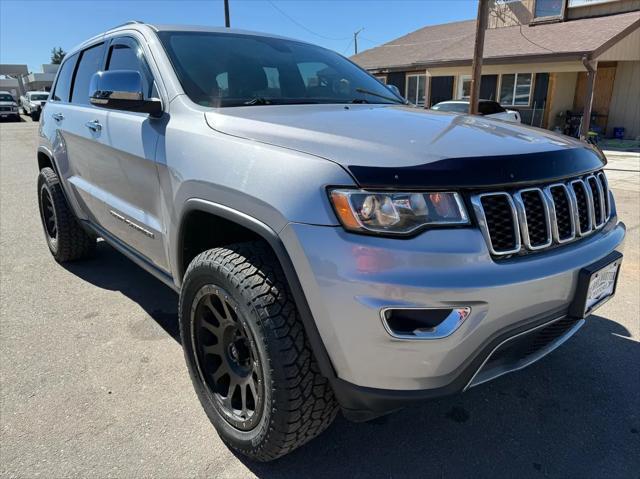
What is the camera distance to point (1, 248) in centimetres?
520

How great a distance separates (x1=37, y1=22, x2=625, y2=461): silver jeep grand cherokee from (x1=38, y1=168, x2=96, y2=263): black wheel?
1.88 meters

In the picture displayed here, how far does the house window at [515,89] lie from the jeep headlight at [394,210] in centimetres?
1907

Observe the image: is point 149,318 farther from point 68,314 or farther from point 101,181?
point 101,181

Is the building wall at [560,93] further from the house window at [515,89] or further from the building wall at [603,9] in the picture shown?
the building wall at [603,9]

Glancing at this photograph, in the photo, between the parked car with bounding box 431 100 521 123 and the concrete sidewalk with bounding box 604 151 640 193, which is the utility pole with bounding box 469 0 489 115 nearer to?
the parked car with bounding box 431 100 521 123

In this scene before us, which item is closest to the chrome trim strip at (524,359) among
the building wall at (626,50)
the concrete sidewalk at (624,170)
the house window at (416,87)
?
the concrete sidewalk at (624,170)

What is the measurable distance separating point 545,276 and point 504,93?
64.7ft

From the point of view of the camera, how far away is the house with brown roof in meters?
15.7

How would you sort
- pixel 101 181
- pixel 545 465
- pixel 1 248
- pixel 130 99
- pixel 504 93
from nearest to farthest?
pixel 545 465 → pixel 130 99 → pixel 101 181 → pixel 1 248 → pixel 504 93

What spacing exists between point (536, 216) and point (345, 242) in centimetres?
75

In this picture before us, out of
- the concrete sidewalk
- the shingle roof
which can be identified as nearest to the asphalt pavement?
the concrete sidewalk

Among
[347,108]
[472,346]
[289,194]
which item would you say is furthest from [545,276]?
[347,108]

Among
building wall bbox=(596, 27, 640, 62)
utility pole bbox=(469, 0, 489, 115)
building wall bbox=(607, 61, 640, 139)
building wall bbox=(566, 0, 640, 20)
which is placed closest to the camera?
utility pole bbox=(469, 0, 489, 115)

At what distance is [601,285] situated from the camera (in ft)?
6.91
